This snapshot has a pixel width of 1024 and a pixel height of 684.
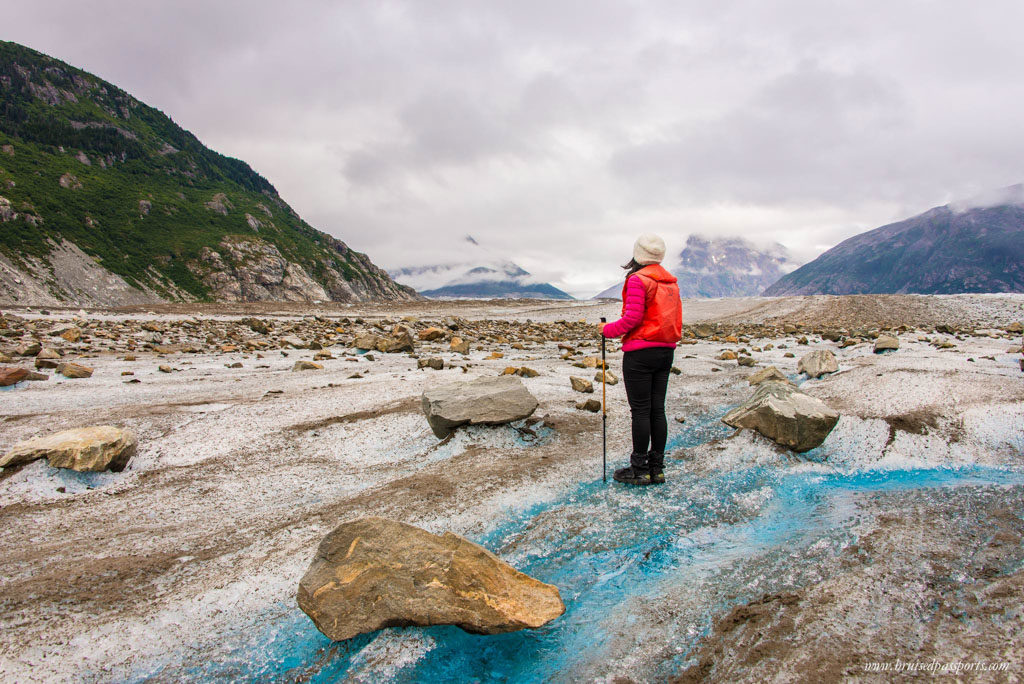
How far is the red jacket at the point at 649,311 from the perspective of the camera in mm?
5398

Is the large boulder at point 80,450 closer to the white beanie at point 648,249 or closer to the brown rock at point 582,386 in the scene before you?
the white beanie at point 648,249

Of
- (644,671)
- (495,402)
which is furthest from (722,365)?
(644,671)

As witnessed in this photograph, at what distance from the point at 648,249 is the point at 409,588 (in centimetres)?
453

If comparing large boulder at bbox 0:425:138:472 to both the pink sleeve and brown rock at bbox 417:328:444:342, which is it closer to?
the pink sleeve

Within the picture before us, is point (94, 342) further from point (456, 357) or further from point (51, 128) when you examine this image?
point (51, 128)

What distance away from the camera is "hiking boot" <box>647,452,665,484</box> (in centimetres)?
547

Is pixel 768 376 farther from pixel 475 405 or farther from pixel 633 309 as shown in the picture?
pixel 475 405

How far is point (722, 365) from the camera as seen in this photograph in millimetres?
12648

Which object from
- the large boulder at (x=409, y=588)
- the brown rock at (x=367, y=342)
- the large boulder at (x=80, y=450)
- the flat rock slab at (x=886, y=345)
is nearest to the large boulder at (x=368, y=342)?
A: the brown rock at (x=367, y=342)

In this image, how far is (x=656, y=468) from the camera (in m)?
5.52

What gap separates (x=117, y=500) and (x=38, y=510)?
0.62 meters

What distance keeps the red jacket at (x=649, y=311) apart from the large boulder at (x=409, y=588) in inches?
121

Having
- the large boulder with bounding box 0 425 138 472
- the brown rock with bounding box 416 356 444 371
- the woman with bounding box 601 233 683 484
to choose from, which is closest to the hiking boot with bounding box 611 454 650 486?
the woman with bounding box 601 233 683 484

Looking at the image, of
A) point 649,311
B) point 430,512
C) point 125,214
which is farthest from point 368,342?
point 125,214
